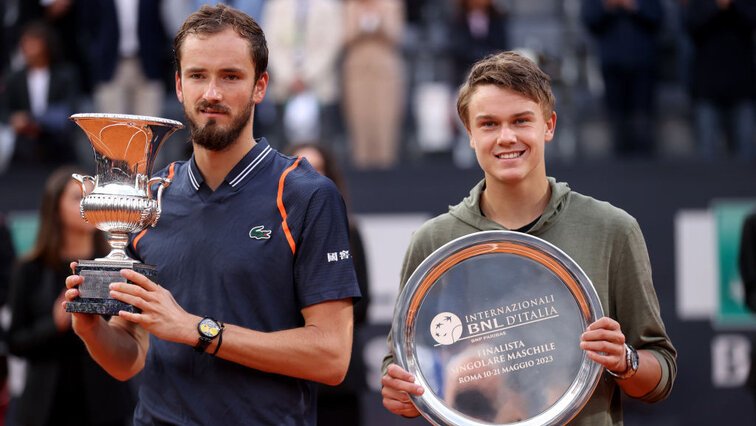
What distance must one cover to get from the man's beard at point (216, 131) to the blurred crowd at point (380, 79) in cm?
478

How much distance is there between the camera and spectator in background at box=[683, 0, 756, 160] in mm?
7367

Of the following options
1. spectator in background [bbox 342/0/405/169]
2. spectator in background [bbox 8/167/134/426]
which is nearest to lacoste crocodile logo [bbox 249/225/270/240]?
spectator in background [bbox 8/167/134/426]

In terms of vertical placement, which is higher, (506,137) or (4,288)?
(506,137)

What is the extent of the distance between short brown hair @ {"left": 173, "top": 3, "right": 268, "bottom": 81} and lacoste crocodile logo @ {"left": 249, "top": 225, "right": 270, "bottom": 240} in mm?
409

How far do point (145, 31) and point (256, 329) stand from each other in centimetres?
573

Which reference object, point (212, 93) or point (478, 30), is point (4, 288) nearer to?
point (212, 93)

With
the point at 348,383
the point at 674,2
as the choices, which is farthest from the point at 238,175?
the point at 674,2

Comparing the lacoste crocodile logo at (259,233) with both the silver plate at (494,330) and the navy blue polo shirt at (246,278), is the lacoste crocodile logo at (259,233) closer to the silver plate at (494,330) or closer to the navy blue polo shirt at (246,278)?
the navy blue polo shirt at (246,278)

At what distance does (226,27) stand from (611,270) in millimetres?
1202

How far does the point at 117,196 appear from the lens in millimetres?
2625

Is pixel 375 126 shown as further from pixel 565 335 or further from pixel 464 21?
pixel 565 335

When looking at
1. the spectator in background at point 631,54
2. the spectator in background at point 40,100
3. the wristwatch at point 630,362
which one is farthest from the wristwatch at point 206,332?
the spectator in background at point 40,100

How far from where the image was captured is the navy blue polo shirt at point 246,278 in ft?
8.73

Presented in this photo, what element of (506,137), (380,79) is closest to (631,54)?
(380,79)
